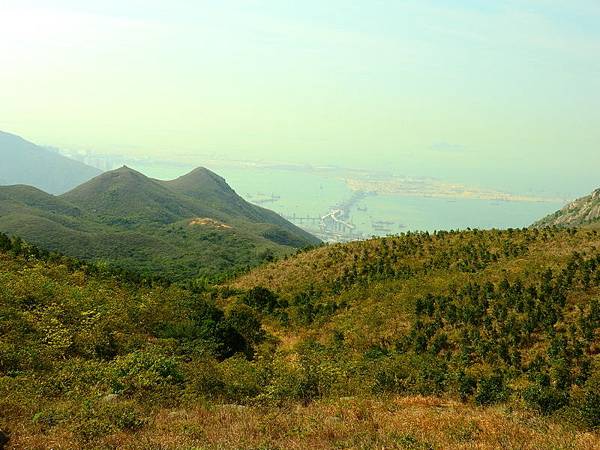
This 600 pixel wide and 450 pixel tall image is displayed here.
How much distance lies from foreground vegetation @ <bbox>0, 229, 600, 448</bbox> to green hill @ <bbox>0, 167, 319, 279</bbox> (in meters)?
43.8

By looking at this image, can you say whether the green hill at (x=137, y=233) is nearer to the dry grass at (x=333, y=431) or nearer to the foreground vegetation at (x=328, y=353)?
the foreground vegetation at (x=328, y=353)

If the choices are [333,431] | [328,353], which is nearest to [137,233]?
[328,353]

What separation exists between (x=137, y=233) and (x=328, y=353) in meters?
109

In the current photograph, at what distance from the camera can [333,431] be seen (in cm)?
979

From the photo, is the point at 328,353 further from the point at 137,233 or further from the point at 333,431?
the point at 137,233

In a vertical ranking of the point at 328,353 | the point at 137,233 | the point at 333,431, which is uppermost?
the point at 333,431

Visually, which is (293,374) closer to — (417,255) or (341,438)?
(341,438)

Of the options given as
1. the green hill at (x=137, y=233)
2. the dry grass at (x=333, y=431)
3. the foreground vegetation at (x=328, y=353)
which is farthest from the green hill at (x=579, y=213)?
the dry grass at (x=333, y=431)

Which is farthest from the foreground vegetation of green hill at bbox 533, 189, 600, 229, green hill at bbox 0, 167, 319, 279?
green hill at bbox 533, 189, 600, 229

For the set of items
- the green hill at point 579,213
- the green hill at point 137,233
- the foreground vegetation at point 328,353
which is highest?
the green hill at point 579,213

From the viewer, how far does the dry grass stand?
8938mm

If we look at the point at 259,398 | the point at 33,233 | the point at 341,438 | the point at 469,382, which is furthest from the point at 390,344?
the point at 33,233

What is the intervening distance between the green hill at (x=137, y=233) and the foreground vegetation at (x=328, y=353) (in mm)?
43838

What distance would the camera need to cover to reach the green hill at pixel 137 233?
95750 mm
